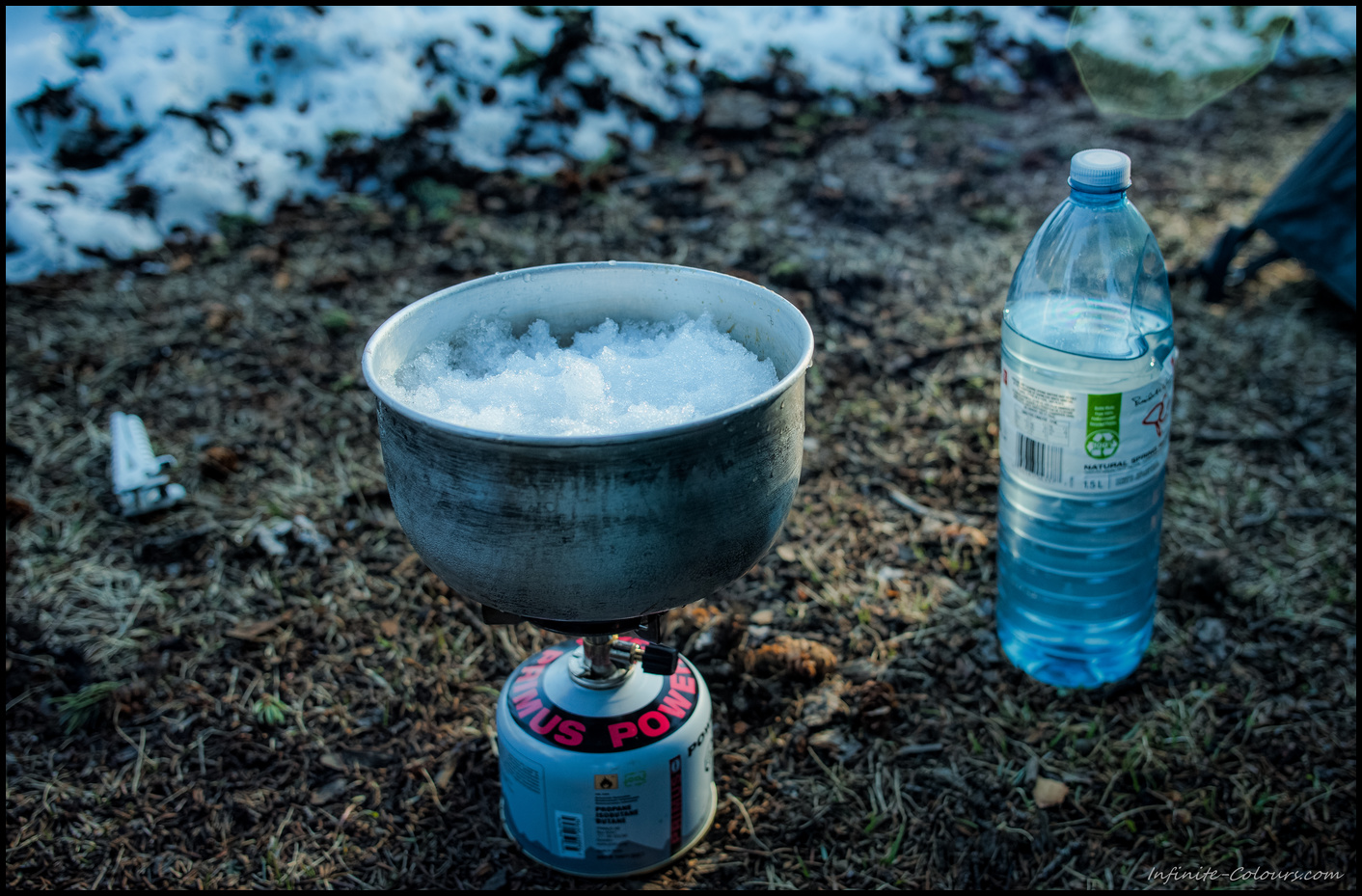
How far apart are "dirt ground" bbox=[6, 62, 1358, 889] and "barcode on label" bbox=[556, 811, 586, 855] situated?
0.13 meters

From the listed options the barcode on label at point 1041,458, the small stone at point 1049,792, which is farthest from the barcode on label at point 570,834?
the barcode on label at point 1041,458

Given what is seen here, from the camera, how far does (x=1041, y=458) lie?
209 centimetres

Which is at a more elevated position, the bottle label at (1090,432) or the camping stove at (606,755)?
the bottle label at (1090,432)

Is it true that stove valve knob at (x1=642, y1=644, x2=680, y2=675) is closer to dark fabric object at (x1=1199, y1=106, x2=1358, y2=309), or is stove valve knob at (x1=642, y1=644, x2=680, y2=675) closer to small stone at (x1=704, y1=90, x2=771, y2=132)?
dark fabric object at (x1=1199, y1=106, x2=1358, y2=309)

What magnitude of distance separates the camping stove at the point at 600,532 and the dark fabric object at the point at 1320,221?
308cm

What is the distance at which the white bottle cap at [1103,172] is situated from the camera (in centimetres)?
187

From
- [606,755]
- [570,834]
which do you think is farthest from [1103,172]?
[570,834]

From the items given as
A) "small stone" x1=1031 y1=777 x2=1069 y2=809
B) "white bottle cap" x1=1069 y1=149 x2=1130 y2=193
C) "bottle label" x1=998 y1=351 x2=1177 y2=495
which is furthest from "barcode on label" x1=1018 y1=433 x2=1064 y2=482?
"small stone" x1=1031 y1=777 x2=1069 y2=809

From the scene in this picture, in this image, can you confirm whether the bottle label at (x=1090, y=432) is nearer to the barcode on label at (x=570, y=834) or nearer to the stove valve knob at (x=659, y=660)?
the stove valve knob at (x=659, y=660)

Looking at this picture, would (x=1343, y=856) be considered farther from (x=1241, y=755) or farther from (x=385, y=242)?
(x=385, y=242)

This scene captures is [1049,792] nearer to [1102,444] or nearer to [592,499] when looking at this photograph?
[1102,444]

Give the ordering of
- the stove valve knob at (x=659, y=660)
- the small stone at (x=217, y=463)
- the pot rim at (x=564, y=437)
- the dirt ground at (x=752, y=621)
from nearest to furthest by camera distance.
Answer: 1. the pot rim at (x=564, y=437)
2. the stove valve knob at (x=659, y=660)
3. the dirt ground at (x=752, y=621)
4. the small stone at (x=217, y=463)

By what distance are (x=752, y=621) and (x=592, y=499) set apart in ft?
4.57

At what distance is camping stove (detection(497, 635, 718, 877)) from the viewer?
6.00ft
